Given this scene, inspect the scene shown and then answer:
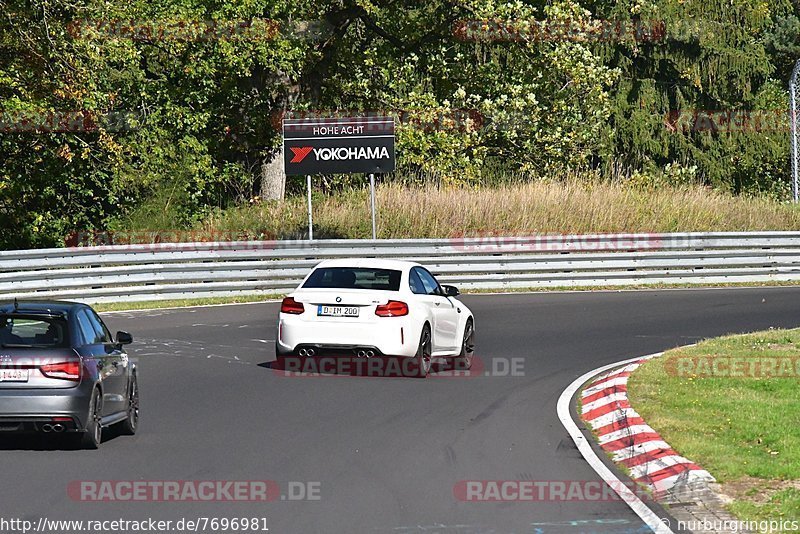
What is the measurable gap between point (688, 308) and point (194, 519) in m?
19.3

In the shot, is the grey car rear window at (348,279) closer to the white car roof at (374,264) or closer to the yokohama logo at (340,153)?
the white car roof at (374,264)

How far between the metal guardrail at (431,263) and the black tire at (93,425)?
15823mm

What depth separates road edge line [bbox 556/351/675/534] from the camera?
866 cm

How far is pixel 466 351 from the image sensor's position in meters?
18.5

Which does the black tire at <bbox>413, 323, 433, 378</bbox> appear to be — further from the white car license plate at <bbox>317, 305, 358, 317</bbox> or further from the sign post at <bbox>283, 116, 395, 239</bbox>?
the sign post at <bbox>283, 116, 395, 239</bbox>

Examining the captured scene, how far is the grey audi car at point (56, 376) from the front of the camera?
11141 millimetres

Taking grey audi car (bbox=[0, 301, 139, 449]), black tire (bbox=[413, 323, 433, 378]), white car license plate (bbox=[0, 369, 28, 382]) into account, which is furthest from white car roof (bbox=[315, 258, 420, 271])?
white car license plate (bbox=[0, 369, 28, 382])

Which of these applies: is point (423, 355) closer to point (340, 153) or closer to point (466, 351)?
point (466, 351)

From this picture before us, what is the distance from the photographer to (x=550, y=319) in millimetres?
24438

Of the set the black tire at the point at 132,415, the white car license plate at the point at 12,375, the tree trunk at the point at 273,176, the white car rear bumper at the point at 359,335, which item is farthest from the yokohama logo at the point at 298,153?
the white car license plate at the point at 12,375

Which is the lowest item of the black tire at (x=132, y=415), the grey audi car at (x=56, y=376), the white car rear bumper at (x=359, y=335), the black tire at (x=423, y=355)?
the black tire at (x=423, y=355)

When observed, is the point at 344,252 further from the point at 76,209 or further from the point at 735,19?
the point at 735,19

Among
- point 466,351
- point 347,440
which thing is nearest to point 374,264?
point 466,351

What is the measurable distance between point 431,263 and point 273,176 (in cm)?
1240
